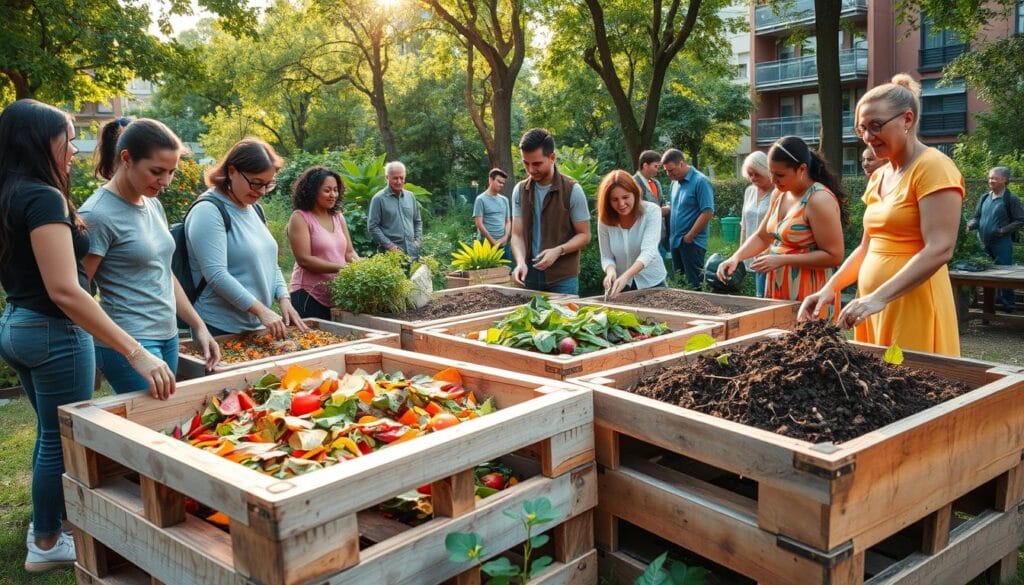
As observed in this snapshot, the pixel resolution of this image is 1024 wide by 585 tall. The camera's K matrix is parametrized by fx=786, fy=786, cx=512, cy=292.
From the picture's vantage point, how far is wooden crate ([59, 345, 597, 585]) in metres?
1.89

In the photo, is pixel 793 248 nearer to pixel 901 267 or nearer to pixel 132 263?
pixel 901 267

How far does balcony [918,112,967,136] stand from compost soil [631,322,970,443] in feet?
104

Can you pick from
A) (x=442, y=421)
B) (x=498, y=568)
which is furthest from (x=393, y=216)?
(x=498, y=568)

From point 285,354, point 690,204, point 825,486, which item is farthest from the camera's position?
point 690,204

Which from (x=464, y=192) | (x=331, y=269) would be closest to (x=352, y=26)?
(x=464, y=192)

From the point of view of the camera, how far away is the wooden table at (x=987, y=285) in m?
8.41

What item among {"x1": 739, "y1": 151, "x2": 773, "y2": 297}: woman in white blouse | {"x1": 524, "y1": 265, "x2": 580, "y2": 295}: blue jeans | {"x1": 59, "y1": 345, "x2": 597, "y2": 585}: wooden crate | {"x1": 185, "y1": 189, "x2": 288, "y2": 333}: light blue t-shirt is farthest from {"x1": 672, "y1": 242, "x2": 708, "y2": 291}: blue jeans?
{"x1": 59, "y1": 345, "x2": 597, "y2": 585}: wooden crate

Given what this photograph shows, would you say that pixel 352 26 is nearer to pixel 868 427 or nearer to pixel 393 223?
pixel 393 223

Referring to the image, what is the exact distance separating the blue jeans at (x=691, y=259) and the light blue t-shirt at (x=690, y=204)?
0.19ft

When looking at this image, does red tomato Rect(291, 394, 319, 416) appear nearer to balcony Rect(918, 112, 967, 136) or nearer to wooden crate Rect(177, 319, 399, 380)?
wooden crate Rect(177, 319, 399, 380)

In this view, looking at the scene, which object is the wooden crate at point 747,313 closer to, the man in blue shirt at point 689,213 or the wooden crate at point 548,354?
the wooden crate at point 548,354

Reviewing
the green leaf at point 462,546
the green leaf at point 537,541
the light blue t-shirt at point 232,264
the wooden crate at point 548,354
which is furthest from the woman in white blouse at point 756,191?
the green leaf at point 462,546

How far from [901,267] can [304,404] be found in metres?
2.40

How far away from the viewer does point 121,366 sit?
3213 millimetres
